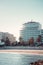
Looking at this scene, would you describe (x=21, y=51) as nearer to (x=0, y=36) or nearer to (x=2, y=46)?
(x=2, y=46)

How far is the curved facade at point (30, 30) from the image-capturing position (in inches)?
730

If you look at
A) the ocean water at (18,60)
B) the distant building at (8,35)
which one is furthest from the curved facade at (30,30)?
the ocean water at (18,60)

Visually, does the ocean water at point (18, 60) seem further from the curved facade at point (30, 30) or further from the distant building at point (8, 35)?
the curved facade at point (30, 30)

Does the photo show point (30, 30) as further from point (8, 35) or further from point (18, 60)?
point (18, 60)

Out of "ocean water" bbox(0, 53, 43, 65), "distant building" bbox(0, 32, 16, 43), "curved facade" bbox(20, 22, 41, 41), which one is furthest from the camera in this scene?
"curved facade" bbox(20, 22, 41, 41)

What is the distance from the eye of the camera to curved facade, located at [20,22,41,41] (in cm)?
1855

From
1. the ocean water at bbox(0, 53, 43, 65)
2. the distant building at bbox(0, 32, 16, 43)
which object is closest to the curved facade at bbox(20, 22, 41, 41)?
the distant building at bbox(0, 32, 16, 43)

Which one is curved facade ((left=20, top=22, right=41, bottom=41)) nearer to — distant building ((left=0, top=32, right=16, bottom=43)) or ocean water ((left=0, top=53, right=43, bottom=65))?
distant building ((left=0, top=32, right=16, bottom=43))

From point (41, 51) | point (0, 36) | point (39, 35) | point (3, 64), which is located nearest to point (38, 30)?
point (39, 35)

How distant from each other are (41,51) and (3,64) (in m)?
5.54

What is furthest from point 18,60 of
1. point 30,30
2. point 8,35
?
point 30,30

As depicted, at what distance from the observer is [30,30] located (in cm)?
1989

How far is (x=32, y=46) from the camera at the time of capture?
14234 mm

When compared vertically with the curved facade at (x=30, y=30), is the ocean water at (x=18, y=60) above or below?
below
